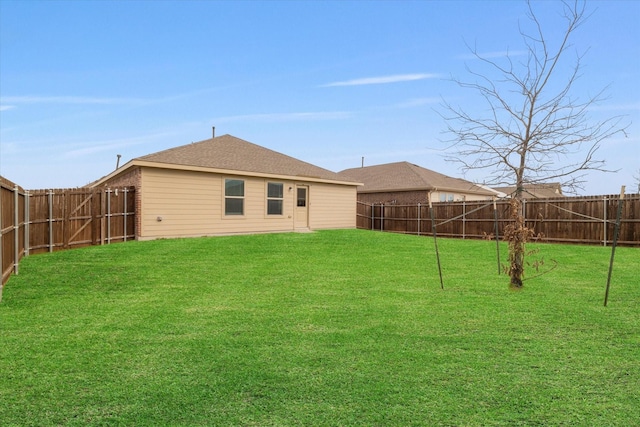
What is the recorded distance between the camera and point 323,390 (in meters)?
3.35

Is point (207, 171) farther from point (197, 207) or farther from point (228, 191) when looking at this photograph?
point (197, 207)

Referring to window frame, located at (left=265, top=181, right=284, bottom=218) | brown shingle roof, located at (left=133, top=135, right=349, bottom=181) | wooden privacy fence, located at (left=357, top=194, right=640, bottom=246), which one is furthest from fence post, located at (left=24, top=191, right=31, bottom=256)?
wooden privacy fence, located at (left=357, top=194, right=640, bottom=246)

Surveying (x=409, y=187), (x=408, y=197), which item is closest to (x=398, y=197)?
(x=408, y=197)

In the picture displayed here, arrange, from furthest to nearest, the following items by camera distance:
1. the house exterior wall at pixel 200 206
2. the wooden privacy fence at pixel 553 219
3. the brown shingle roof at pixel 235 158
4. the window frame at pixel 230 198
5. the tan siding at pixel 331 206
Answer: the tan siding at pixel 331 206
the window frame at pixel 230 198
the brown shingle roof at pixel 235 158
the wooden privacy fence at pixel 553 219
the house exterior wall at pixel 200 206

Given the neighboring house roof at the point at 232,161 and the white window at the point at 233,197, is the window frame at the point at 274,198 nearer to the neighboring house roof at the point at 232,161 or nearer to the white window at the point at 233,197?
the neighboring house roof at the point at 232,161

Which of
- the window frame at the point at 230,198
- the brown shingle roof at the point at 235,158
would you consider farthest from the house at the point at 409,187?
the window frame at the point at 230,198

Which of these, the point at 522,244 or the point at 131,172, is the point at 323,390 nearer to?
the point at 522,244

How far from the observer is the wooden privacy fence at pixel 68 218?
34.3 ft

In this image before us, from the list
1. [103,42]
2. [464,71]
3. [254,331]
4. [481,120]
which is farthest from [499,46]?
[103,42]

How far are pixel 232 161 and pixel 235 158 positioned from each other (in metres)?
0.65

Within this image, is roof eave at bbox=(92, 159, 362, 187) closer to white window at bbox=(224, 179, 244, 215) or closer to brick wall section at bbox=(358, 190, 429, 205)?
white window at bbox=(224, 179, 244, 215)

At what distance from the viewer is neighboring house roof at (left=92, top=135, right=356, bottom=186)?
16.2m

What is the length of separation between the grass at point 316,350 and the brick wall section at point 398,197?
17.7 metres

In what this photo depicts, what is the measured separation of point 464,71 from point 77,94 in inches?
589
